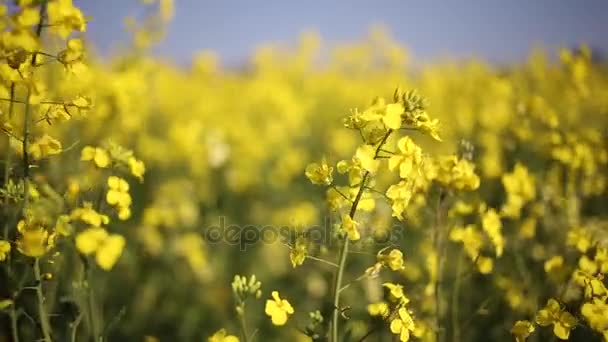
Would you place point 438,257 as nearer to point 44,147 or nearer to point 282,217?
point 44,147

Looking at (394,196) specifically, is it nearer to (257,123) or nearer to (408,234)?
(408,234)

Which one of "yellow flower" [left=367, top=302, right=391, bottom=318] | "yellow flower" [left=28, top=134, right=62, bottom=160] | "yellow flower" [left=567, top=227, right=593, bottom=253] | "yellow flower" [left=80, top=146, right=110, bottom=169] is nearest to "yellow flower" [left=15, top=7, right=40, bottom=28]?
"yellow flower" [left=28, top=134, right=62, bottom=160]

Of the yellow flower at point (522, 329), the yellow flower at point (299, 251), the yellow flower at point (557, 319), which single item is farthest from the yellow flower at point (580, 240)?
the yellow flower at point (299, 251)

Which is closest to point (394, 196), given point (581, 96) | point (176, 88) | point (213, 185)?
point (581, 96)

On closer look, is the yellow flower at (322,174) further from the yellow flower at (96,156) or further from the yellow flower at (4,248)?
the yellow flower at (4,248)

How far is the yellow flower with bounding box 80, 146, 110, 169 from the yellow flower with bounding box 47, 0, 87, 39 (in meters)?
0.39

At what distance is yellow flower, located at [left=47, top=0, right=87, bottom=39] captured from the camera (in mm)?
1342

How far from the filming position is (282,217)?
3.95 meters

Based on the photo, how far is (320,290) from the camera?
10.3ft

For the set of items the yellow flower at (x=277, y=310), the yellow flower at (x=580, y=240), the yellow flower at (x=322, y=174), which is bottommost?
the yellow flower at (x=277, y=310)

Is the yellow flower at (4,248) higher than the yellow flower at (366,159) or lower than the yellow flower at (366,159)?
lower

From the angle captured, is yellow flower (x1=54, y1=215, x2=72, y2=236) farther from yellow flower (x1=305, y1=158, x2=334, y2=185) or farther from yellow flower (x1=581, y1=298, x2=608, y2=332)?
yellow flower (x1=581, y1=298, x2=608, y2=332)

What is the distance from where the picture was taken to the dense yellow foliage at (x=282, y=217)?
1403mm

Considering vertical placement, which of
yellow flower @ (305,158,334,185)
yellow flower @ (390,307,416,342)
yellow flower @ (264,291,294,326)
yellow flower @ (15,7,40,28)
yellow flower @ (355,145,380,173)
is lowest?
yellow flower @ (390,307,416,342)
